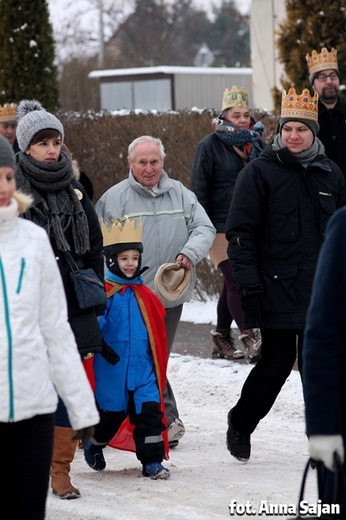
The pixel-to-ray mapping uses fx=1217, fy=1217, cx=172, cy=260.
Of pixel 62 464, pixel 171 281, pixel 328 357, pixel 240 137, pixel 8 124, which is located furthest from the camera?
pixel 8 124

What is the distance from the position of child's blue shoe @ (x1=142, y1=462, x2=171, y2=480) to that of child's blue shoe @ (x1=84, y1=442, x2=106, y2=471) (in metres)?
0.34

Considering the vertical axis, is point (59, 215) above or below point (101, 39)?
below

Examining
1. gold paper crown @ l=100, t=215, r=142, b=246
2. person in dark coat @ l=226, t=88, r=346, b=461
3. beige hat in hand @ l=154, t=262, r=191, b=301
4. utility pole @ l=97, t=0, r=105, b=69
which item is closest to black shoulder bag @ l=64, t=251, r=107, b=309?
gold paper crown @ l=100, t=215, r=142, b=246

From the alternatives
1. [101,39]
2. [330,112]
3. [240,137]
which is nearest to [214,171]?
[240,137]

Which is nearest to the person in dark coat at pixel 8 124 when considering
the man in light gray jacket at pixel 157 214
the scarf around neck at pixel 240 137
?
the scarf around neck at pixel 240 137

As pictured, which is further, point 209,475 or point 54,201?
point 209,475

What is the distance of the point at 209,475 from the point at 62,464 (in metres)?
0.88

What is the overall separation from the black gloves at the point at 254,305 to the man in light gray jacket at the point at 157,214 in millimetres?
856

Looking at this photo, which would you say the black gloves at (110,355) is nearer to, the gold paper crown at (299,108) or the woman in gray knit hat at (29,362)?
the gold paper crown at (299,108)

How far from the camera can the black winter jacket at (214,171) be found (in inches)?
384

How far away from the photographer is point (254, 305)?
22.0 ft

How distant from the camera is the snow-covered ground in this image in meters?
6.00

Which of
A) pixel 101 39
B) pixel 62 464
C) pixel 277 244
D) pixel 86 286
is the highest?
pixel 101 39

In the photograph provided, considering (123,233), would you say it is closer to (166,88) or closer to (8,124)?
(8,124)
